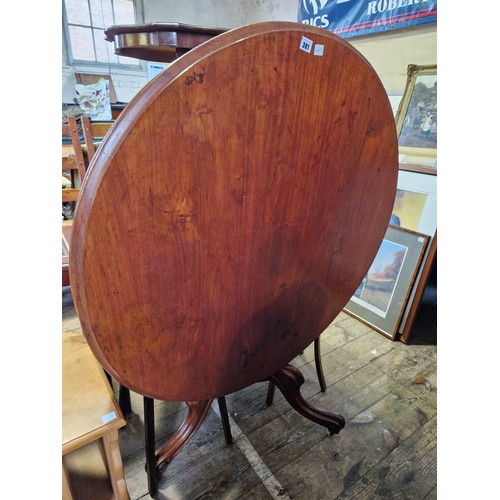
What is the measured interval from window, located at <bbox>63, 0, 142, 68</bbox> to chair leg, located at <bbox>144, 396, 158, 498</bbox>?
4.71 metres

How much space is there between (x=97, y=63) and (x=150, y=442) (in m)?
5.23

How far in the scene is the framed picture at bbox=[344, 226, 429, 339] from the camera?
1945 mm

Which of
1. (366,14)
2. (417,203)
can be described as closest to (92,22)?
(366,14)

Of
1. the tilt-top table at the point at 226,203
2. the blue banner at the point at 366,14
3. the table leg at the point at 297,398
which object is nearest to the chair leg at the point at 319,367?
the table leg at the point at 297,398

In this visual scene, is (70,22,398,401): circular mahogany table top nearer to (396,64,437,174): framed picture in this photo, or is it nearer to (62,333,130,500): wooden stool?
(62,333,130,500): wooden stool

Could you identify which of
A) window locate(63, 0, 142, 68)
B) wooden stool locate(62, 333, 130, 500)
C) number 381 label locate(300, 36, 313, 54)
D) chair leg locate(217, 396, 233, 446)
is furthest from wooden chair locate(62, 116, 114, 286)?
window locate(63, 0, 142, 68)

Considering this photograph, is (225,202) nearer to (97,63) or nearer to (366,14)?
(366,14)

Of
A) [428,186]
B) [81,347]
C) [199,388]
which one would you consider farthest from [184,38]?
[428,186]

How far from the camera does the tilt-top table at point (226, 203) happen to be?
529mm

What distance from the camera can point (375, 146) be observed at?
2.81 feet

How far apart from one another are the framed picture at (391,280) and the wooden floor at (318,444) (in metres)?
0.28

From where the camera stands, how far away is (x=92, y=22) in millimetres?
4598
